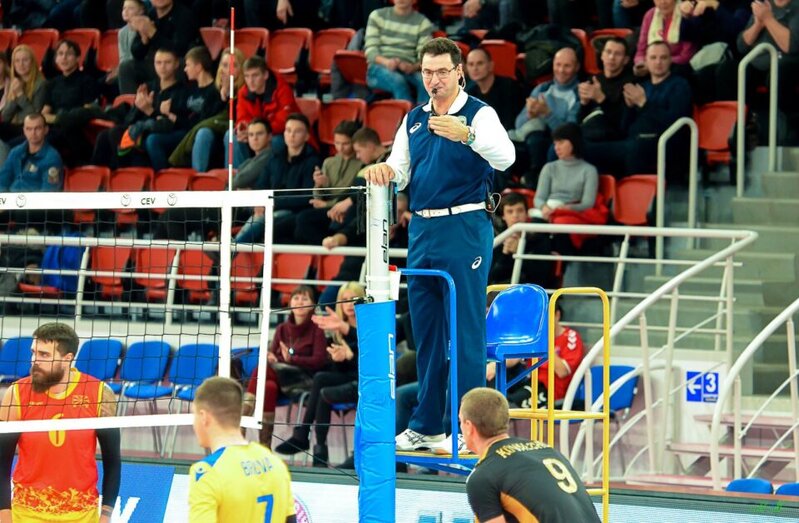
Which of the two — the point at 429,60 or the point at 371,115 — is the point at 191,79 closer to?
the point at 371,115

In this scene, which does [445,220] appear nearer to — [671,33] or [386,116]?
[671,33]

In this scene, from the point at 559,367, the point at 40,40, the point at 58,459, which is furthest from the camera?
the point at 40,40

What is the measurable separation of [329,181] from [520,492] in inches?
305

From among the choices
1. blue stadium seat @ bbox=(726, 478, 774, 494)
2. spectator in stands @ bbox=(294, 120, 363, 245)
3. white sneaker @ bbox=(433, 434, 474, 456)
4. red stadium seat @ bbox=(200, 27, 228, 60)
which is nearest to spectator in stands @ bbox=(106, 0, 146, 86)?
red stadium seat @ bbox=(200, 27, 228, 60)

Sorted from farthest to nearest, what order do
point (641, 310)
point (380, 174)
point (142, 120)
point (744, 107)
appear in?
point (142, 120) → point (744, 107) → point (641, 310) → point (380, 174)

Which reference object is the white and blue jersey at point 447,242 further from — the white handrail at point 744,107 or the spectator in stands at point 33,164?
the spectator in stands at point 33,164

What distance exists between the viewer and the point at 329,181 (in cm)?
1375

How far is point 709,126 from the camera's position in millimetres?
13469

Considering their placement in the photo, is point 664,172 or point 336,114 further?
point 336,114

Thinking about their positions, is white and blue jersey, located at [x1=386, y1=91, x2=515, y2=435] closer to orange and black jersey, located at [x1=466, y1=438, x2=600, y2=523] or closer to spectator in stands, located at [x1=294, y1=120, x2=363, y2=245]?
orange and black jersey, located at [x1=466, y1=438, x2=600, y2=523]

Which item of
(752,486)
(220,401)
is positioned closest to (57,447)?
(220,401)

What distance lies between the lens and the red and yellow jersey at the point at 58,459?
22.6ft

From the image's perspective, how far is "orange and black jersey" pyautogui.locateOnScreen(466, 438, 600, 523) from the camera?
20.7ft

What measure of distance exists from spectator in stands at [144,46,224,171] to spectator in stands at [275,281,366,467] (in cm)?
452
